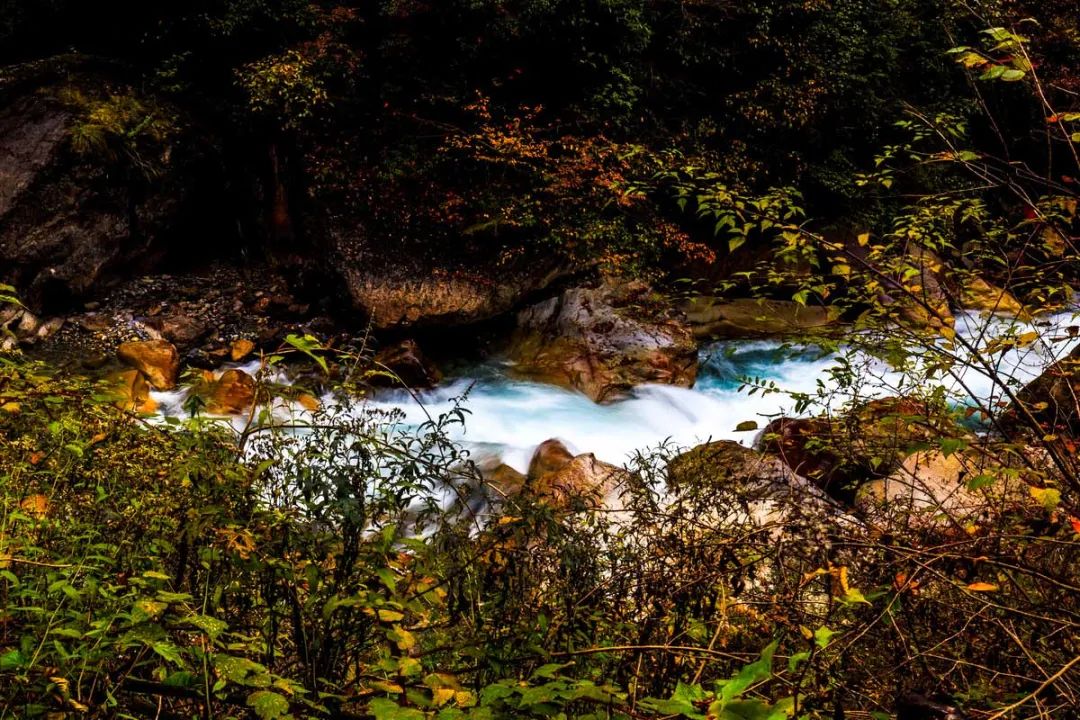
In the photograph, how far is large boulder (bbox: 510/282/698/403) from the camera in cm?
867

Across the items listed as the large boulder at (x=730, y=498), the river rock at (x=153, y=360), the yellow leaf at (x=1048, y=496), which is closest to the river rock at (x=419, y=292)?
the river rock at (x=153, y=360)

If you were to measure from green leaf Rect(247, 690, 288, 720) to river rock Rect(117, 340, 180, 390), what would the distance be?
7.04 metres

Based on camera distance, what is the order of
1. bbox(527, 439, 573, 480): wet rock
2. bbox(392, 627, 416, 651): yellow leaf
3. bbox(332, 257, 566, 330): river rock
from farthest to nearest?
1. bbox(332, 257, 566, 330): river rock
2. bbox(527, 439, 573, 480): wet rock
3. bbox(392, 627, 416, 651): yellow leaf

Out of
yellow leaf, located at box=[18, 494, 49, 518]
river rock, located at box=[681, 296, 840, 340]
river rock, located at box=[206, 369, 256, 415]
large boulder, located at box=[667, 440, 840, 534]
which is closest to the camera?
yellow leaf, located at box=[18, 494, 49, 518]

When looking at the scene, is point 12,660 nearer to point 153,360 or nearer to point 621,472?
point 621,472

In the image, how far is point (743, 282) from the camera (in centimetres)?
1096

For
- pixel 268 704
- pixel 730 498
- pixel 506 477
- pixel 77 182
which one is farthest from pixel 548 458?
pixel 77 182

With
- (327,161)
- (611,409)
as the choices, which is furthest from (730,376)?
(327,161)

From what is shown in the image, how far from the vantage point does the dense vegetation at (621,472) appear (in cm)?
174

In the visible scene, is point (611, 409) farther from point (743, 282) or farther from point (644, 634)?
point (644, 634)

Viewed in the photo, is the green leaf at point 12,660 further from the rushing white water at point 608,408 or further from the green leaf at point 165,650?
the rushing white water at point 608,408

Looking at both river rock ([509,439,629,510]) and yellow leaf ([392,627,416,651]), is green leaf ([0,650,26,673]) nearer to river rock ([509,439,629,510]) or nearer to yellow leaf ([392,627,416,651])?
yellow leaf ([392,627,416,651])

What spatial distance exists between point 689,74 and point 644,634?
32.2 ft

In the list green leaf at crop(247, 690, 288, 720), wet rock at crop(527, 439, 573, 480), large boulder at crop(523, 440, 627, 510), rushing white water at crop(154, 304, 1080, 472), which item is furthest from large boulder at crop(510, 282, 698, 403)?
green leaf at crop(247, 690, 288, 720)
